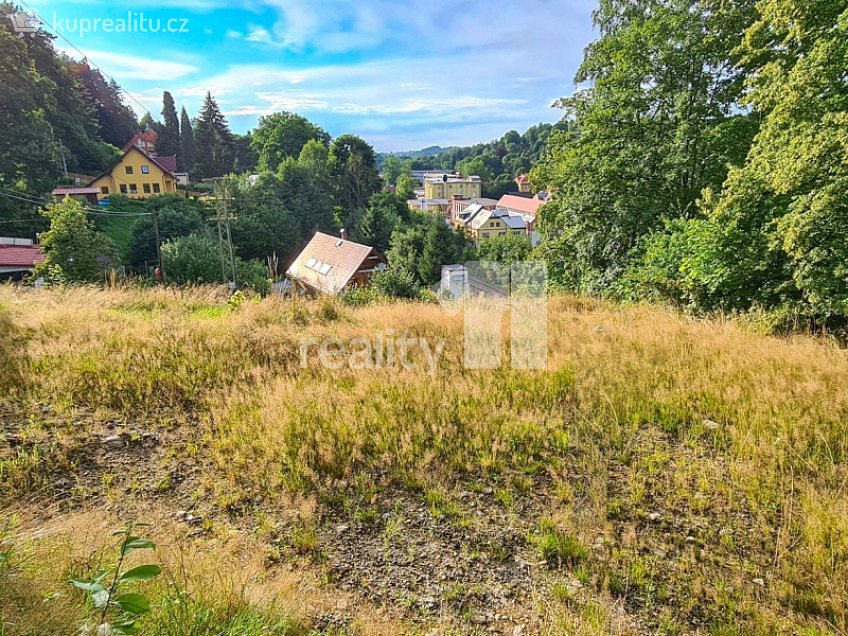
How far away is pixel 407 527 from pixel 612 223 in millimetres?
10599

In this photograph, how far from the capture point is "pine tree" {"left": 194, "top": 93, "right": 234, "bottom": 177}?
49.8 metres

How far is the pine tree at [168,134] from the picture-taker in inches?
2164

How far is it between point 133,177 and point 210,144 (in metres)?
15.8

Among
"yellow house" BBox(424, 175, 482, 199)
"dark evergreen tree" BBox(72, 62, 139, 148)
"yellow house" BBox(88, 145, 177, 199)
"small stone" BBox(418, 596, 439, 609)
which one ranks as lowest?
"small stone" BBox(418, 596, 439, 609)

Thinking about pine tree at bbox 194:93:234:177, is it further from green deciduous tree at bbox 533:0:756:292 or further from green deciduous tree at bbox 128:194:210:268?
green deciduous tree at bbox 533:0:756:292

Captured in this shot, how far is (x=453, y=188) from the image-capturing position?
334 feet

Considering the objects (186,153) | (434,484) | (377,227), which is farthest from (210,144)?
(434,484)

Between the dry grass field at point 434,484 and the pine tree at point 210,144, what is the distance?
171ft

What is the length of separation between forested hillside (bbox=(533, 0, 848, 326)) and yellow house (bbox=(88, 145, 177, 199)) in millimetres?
38712

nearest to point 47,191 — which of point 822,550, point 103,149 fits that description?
point 103,149

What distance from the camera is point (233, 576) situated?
2.40 m

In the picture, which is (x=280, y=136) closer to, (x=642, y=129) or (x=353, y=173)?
(x=353, y=173)

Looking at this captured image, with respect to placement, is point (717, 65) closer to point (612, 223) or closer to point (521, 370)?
point (612, 223)

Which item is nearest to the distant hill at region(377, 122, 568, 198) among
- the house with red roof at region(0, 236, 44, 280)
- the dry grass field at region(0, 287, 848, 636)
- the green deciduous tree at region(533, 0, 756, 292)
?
the house with red roof at region(0, 236, 44, 280)
